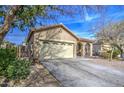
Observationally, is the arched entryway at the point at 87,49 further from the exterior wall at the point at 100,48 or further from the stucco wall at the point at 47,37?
the stucco wall at the point at 47,37

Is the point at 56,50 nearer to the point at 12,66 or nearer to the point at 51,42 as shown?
the point at 51,42

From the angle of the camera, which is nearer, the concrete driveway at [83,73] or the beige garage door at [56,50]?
the concrete driveway at [83,73]

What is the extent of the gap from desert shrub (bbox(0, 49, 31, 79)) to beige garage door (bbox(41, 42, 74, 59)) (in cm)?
47

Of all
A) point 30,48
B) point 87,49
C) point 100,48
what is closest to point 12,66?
point 30,48

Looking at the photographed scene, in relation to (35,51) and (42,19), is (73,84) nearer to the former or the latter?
(35,51)

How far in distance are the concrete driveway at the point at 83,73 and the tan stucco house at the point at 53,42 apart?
180mm

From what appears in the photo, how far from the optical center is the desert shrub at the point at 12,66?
5660mm

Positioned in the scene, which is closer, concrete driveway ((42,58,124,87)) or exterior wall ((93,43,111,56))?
concrete driveway ((42,58,124,87))

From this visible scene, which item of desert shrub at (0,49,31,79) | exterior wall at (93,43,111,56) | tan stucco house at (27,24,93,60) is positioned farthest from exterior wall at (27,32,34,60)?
exterior wall at (93,43,111,56)

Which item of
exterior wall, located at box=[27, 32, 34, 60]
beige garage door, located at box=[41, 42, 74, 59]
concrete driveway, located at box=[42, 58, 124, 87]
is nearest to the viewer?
concrete driveway, located at box=[42, 58, 124, 87]

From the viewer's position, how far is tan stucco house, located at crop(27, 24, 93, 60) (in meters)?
5.82

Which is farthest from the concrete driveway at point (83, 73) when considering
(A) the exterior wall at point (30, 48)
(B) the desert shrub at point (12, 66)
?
(B) the desert shrub at point (12, 66)

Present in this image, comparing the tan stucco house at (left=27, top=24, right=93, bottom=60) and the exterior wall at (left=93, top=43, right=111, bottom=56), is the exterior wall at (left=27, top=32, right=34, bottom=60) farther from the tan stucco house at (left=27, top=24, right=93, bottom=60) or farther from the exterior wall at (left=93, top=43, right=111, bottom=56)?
the exterior wall at (left=93, top=43, right=111, bottom=56)

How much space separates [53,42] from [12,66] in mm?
1066
